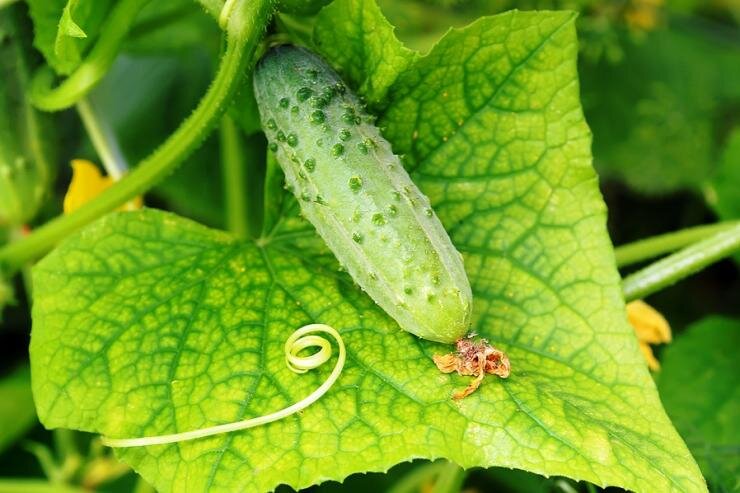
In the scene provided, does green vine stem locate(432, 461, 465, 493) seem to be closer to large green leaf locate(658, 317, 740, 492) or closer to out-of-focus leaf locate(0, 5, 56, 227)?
large green leaf locate(658, 317, 740, 492)

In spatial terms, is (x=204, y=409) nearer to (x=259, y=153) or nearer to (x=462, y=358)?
(x=462, y=358)

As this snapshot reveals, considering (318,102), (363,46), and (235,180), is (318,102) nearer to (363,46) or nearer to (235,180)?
(363,46)

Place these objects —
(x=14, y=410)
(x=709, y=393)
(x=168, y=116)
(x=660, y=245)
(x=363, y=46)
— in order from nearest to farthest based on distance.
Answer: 1. (x=363, y=46)
2. (x=660, y=245)
3. (x=709, y=393)
4. (x=14, y=410)
5. (x=168, y=116)

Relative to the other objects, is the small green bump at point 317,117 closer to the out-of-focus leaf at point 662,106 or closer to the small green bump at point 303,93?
the small green bump at point 303,93

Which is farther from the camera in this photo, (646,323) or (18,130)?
(18,130)

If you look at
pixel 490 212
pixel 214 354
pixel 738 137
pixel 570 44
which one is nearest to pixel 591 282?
pixel 490 212

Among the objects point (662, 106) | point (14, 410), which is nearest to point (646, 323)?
point (14, 410)

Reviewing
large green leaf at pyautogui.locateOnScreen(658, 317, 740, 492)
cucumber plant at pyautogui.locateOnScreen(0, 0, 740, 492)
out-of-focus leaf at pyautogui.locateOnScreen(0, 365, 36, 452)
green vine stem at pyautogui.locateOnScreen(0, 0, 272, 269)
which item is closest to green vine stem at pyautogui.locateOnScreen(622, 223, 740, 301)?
cucumber plant at pyautogui.locateOnScreen(0, 0, 740, 492)
